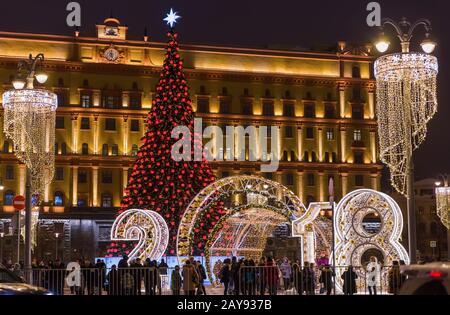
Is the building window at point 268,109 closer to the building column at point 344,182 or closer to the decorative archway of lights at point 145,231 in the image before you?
the building column at point 344,182

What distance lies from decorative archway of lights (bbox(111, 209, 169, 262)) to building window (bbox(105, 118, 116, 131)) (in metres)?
38.0

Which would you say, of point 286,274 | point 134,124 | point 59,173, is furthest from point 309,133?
point 286,274

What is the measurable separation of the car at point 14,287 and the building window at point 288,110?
5542cm

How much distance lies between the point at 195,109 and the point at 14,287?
2108 inches

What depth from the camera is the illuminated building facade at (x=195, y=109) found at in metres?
63.6

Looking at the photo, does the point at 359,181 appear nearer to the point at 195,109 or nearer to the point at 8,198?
the point at 195,109

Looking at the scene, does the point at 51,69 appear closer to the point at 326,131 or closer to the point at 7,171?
the point at 7,171

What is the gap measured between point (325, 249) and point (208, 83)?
131 ft

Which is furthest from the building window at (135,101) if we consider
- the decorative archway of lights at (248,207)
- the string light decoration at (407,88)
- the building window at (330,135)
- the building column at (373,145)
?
the string light decoration at (407,88)

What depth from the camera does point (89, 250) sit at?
2454 inches

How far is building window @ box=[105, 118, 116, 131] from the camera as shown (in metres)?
66.3

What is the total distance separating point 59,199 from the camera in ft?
209

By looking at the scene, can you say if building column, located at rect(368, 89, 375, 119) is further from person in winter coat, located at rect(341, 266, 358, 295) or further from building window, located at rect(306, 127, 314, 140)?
person in winter coat, located at rect(341, 266, 358, 295)

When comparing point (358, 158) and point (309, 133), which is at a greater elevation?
point (309, 133)
